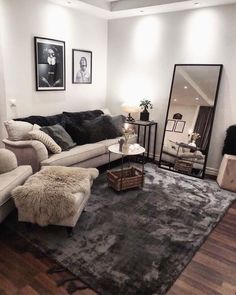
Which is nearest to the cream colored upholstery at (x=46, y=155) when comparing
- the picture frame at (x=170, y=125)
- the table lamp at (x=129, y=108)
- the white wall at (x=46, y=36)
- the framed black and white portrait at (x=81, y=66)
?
the white wall at (x=46, y=36)

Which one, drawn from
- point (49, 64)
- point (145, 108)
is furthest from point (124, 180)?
point (49, 64)

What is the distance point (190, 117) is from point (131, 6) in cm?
203

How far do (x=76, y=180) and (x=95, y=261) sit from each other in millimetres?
774

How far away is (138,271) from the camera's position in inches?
79.1

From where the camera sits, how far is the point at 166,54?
430 cm

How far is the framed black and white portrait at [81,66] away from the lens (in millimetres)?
4438

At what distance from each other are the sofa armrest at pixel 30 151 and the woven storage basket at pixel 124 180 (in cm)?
92

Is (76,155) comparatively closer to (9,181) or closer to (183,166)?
(9,181)

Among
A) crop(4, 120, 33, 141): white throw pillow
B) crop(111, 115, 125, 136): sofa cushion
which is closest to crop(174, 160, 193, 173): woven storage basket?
crop(111, 115, 125, 136): sofa cushion

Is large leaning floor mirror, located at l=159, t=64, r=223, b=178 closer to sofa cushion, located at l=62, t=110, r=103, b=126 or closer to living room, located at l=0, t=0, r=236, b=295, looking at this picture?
living room, located at l=0, t=0, r=236, b=295

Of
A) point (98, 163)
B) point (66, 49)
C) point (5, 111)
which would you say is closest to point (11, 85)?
point (5, 111)

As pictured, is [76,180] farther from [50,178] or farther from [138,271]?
[138,271]

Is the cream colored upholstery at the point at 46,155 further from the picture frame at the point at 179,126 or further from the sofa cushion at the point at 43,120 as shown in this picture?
the picture frame at the point at 179,126

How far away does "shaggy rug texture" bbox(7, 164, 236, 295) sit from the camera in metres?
1.96
